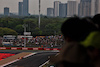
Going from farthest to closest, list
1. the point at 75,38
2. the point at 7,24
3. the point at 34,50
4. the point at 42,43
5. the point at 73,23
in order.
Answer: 1. the point at 7,24
2. the point at 42,43
3. the point at 34,50
4. the point at 73,23
5. the point at 75,38

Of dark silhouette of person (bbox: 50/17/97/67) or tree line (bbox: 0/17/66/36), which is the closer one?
dark silhouette of person (bbox: 50/17/97/67)

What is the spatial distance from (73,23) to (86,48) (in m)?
0.35

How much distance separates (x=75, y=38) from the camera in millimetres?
1319

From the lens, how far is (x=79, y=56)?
112 centimetres

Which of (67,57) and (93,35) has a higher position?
(93,35)

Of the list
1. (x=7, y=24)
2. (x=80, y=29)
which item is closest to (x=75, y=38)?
(x=80, y=29)

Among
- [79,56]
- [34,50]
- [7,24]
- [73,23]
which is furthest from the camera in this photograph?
[7,24]

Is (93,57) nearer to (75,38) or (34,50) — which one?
(75,38)

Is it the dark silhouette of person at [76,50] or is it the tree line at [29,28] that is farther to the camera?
the tree line at [29,28]

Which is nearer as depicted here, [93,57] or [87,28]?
[93,57]

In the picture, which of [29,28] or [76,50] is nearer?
[76,50]

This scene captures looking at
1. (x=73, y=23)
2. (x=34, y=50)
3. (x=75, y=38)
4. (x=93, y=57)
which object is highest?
(x=73, y=23)

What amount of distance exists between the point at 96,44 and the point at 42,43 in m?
41.7

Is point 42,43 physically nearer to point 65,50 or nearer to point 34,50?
point 34,50
